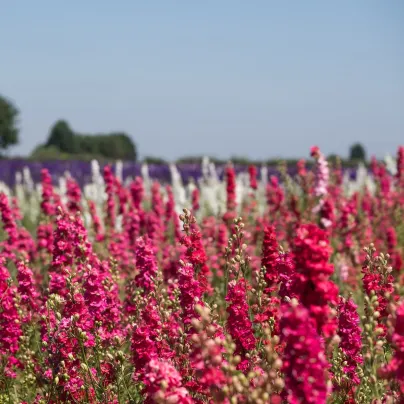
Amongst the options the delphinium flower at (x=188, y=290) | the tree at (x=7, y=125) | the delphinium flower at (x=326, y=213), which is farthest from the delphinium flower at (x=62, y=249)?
the tree at (x=7, y=125)

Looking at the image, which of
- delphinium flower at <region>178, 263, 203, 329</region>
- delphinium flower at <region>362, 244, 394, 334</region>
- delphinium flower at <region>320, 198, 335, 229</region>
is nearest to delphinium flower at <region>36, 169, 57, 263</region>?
delphinium flower at <region>320, 198, 335, 229</region>

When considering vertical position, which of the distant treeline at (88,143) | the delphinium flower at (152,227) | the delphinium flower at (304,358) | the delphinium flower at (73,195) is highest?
the distant treeline at (88,143)

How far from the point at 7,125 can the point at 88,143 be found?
898 centimetres

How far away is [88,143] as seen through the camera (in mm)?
63594

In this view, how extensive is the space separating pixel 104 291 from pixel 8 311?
31.0 inches

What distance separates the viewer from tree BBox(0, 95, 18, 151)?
220 ft

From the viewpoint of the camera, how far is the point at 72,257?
5.75m

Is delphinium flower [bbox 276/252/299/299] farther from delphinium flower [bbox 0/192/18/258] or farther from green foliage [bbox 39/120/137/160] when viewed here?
green foliage [bbox 39/120/137/160]

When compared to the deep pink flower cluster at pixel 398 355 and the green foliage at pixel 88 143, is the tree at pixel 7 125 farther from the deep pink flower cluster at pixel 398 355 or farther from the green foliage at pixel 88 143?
the deep pink flower cluster at pixel 398 355

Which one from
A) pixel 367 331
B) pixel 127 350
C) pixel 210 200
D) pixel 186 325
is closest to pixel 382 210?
pixel 210 200

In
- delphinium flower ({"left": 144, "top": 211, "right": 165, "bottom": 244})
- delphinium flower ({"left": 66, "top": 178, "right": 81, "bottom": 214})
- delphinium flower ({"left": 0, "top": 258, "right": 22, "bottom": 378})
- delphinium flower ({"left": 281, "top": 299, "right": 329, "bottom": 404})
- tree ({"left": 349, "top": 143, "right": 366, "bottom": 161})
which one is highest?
tree ({"left": 349, "top": 143, "right": 366, "bottom": 161})

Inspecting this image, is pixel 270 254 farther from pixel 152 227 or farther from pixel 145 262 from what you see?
pixel 152 227

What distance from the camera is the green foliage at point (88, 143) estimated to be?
2368 inches

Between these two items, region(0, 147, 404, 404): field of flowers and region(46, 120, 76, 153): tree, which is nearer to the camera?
region(0, 147, 404, 404): field of flowers
